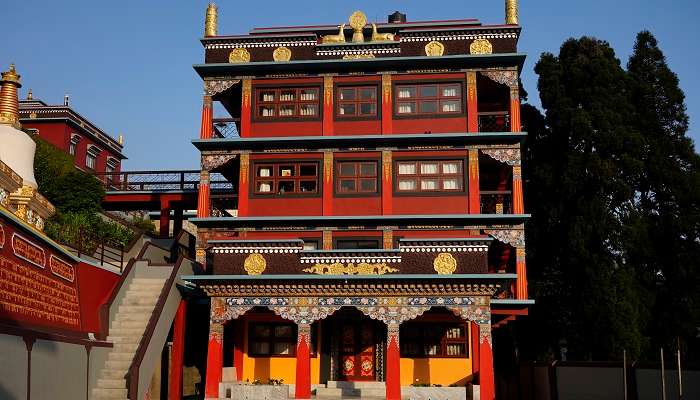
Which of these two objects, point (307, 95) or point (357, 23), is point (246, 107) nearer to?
point (307, 95)

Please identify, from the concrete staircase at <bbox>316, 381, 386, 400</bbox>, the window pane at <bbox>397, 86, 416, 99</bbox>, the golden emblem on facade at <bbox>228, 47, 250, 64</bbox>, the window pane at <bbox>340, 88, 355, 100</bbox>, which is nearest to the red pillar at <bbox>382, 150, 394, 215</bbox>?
the window pane at <bbox>397, 86, 416, 99</bbox>

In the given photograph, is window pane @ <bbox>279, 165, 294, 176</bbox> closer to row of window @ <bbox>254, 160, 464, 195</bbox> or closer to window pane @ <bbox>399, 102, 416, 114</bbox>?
row of window @ <bbox>254, 160, 464, 195</bbox>

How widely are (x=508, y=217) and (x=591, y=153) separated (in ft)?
24.7

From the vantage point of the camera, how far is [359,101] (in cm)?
2967

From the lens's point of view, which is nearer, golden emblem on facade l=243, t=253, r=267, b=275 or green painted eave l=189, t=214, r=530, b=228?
golden emblem on facade l=243, t=253, r=267, b=275

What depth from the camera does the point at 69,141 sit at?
48.0 m

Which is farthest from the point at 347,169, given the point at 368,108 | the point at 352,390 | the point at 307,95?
the point at 352,390

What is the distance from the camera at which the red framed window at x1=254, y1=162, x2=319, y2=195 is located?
29.2 metres

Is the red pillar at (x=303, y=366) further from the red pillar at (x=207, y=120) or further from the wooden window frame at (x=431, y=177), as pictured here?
the red pillar at (x=207, y=120)

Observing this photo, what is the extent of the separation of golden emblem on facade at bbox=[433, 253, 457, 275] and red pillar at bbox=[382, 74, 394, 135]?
6536 millimetres

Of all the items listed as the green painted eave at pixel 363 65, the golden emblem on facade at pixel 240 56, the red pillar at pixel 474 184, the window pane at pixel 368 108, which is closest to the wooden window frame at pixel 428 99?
the green painted eave at pixel 363 65

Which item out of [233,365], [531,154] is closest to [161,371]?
[233,365]

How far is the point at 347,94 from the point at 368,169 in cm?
311

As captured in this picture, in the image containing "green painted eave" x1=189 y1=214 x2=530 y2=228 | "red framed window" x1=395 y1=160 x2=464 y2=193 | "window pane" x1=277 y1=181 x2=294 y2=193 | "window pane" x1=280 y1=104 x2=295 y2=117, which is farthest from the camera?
"window pane" x1=280 y1=104 x2=295 y2=117
